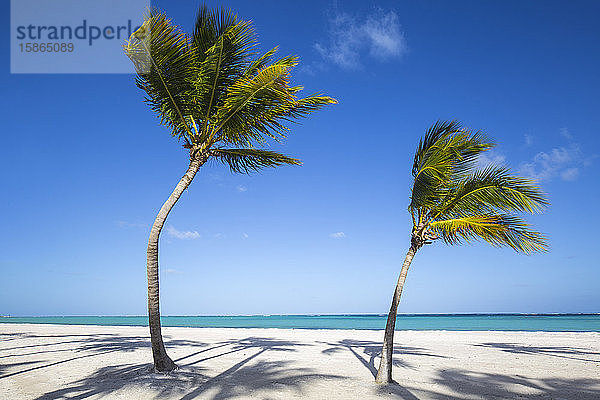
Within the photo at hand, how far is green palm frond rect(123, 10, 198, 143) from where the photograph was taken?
781 cm

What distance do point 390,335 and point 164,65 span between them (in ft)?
25.0

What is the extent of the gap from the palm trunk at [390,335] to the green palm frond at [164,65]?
5895mm

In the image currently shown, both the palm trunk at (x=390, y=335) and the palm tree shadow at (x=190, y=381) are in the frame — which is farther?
the palm trunk at (x=390, y=335)

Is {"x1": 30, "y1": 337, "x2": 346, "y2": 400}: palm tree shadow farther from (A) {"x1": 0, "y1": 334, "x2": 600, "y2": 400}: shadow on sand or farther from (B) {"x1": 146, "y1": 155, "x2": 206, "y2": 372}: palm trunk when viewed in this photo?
(B) {"x1": 146, "y1": 155, "x2": 206, "y2": 372}: palm trunk

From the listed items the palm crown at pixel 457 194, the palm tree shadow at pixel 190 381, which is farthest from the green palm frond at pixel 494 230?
the palm tree shadow at pixel 190 381

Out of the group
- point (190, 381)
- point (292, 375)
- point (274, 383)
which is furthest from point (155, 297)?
point (292, 375)

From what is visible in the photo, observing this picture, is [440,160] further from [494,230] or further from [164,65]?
[164,65]

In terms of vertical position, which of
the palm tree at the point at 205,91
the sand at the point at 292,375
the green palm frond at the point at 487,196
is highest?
the palm tree at the point at 205,91

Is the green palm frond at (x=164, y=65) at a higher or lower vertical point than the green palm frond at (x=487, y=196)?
higher

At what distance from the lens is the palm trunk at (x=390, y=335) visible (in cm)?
810

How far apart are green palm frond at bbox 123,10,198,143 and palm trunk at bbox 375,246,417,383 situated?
19.3 ft

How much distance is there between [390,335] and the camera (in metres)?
8.16

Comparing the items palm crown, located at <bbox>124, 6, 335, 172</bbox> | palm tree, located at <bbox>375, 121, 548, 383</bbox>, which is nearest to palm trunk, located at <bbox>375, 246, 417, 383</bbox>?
palm tree, located at <bbox>375, 121, 548, 383</bbox>

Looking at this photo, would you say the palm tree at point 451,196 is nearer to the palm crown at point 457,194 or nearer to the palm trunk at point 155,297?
the palm crown at point 457,194
